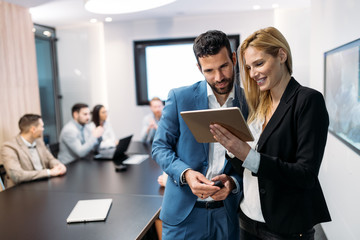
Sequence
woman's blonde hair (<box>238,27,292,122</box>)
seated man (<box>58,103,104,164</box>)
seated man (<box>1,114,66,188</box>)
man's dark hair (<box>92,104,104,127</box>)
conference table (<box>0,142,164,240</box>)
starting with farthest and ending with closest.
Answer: man's dark hair (<box>92,104,104,127</box>), seated man (<box>58,103,104,164</box>), seated man (<box>1,114,66,188</box>), conference table (<box>0,142,164,240</box>), woman's blonde hair (<box>238,27,292,122</box>)

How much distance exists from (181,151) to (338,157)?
1871mm

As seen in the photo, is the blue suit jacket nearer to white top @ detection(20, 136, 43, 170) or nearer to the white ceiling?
white top @ detection(20, 136, 43, 170)

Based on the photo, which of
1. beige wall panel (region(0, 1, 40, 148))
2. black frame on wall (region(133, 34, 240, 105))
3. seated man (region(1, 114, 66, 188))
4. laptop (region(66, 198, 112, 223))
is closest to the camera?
laptop (region(66, 198, 112, 223))

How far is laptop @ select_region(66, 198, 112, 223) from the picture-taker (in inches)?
75.8

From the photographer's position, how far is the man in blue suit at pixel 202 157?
1454mm

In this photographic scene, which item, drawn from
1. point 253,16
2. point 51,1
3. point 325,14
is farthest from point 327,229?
point 51,1

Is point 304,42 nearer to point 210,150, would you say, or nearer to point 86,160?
point 86,160

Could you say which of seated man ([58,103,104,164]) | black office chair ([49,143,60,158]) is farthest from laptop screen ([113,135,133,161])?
black office chair ([49,143,60,158])

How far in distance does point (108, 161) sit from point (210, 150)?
2333 millimetres

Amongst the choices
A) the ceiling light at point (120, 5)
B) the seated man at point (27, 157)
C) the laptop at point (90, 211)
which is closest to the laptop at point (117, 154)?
the seated man at point (27, 157)

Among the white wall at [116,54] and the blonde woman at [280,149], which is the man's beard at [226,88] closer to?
the blonde woman at [280,149]

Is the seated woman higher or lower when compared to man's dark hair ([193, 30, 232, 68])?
lower

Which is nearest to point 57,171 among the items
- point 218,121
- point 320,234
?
point 218,121

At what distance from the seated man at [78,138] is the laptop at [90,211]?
76.7 inches
